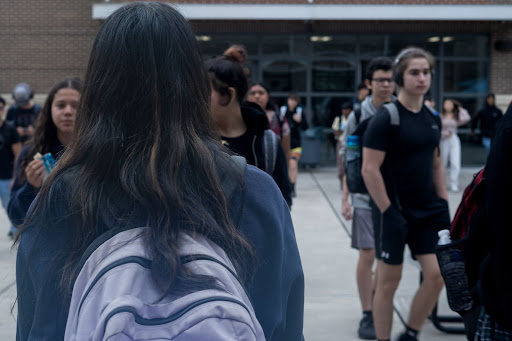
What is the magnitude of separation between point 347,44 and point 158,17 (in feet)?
60.2

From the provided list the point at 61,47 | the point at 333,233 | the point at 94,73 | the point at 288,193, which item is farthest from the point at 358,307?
the point at 61,47

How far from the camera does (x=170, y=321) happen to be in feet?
4.35

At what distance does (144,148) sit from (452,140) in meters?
13.8

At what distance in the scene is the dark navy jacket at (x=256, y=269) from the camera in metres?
1.59

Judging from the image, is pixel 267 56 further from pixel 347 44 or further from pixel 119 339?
pixel 119 339

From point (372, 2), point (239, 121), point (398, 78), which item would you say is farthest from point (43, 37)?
point (239, 121)

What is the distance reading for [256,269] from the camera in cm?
166

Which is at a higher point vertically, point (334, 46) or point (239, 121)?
point (334, 46)

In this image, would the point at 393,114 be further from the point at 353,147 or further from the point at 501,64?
the point at 501,64

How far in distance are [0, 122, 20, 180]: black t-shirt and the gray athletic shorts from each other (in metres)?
5.12

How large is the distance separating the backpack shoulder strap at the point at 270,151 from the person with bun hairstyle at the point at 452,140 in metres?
10.4

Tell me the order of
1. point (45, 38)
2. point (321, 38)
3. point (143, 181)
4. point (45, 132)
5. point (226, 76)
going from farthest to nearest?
point (45, 38) → point (321, 38) → point (45, 132) → point (226, 76) → point (143, 181)

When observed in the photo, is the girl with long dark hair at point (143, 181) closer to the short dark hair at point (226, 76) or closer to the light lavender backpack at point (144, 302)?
the light lavender backpack at point (144, 302)

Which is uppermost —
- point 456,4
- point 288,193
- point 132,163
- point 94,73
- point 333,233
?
point 456,4
